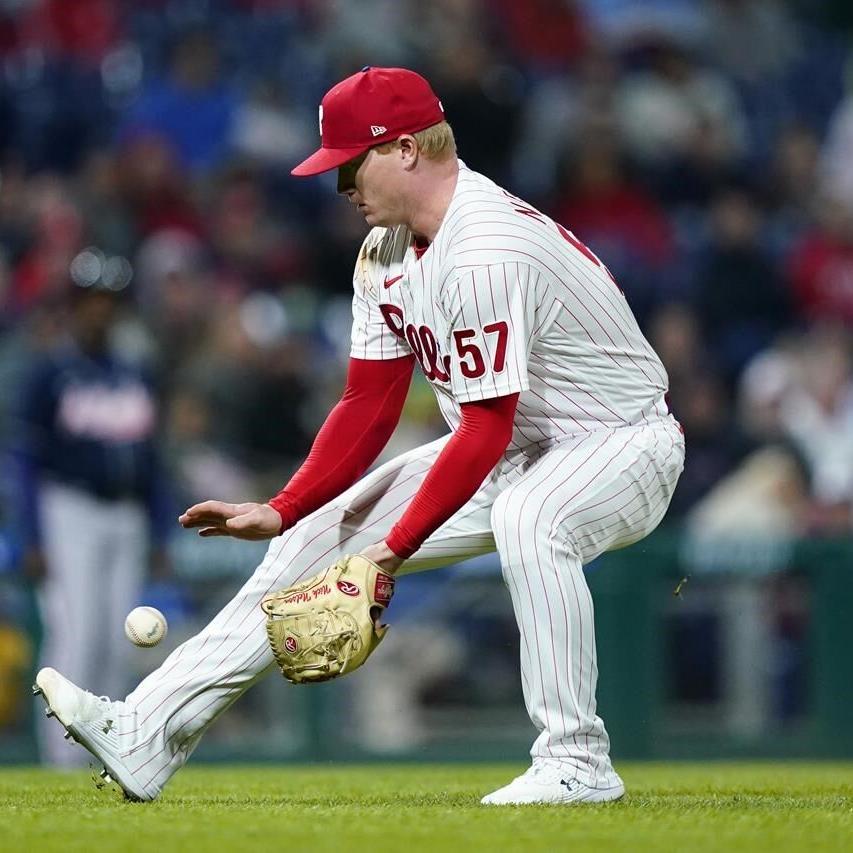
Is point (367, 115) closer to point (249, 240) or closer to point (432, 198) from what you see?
point (432, 198)

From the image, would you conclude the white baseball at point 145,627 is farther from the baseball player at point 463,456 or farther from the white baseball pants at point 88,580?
the white baseball pants at point 88,580

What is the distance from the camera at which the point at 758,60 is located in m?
10.6

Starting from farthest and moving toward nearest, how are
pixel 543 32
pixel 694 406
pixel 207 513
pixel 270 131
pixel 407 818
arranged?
pixel 543 32
pixel 270 131
pixel 694 406
pixel 207 513
pixel 407 818

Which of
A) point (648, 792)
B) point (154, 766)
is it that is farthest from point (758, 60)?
point (154, 766)

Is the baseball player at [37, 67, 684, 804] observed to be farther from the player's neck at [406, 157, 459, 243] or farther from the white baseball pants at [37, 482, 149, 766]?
the white baseball pants at [37, 482, 149, 766]

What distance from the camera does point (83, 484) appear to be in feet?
22.1

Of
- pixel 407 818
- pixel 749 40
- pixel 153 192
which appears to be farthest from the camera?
pixel 749 40

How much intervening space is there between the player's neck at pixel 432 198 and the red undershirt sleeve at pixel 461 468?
0.45 meters

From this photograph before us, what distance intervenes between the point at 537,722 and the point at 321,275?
566cm

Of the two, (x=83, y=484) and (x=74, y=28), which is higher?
(x=74, y=28)

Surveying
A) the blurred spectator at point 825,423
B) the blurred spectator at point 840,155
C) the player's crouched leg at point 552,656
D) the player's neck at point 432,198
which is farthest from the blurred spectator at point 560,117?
the player's crouched leg at point 552,656

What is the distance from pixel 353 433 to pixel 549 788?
3.32 feet

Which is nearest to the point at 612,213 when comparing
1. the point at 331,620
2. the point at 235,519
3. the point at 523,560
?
the point at 235,519

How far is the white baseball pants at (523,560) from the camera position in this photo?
3.51 meters
